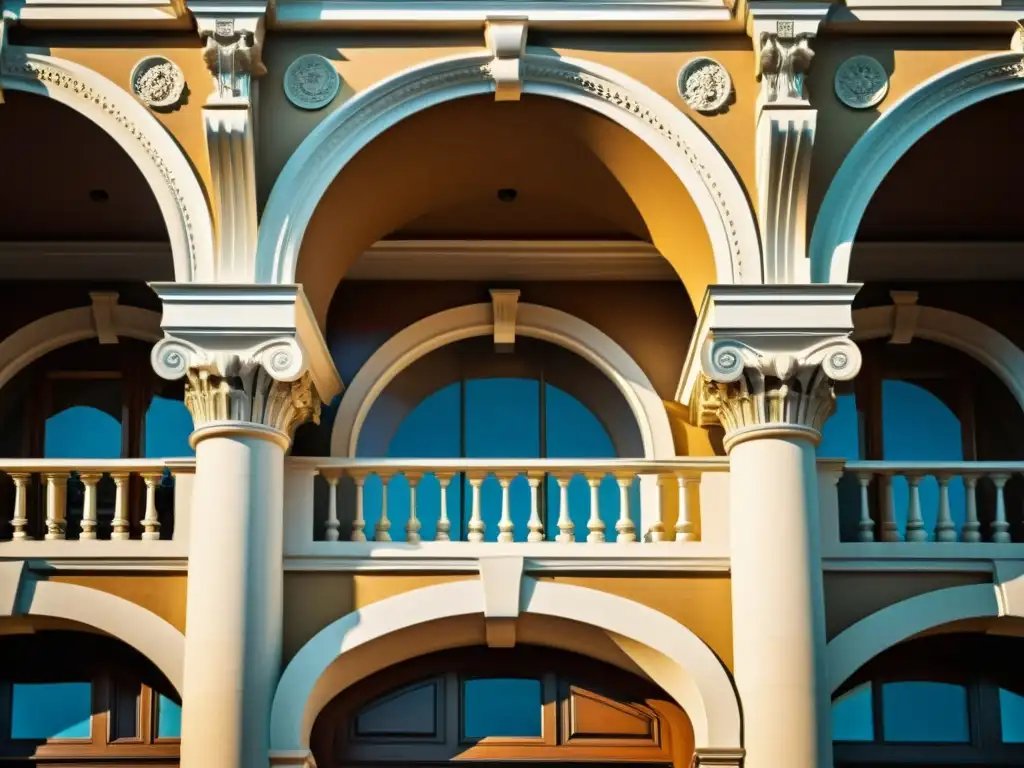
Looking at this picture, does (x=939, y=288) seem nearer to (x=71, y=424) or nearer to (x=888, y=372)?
(x=888, y=372)

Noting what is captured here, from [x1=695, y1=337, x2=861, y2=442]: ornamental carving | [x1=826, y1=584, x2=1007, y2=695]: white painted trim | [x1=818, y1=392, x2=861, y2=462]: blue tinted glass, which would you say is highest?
[x1=818, y1=392, x2=861, y2=462]: blue tinted glass

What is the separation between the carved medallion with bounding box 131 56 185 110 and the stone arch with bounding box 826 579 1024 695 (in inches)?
254

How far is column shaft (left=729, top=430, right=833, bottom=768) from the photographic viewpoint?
14.5 meters

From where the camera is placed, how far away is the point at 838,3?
51.0 ft

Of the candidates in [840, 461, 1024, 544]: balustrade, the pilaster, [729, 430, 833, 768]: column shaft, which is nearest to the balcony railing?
the pilaster

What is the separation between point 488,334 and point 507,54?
134 inches

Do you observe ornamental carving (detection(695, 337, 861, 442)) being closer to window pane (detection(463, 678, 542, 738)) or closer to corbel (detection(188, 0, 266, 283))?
window pane (detection(463, 678, 542, 738))

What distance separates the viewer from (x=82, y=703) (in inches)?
663

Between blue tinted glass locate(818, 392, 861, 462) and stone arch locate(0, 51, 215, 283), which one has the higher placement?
stone arch locate(0, 51, 215, 283)

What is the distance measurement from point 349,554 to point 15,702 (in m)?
3.45

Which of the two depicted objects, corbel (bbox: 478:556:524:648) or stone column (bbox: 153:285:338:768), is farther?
corbel (bbox: 478:556:524:648)

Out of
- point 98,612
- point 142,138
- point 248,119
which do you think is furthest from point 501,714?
point 142,138

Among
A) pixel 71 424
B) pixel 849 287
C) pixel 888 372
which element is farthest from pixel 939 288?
pixel 71 424

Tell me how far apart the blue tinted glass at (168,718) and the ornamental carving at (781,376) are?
17.2 feet
